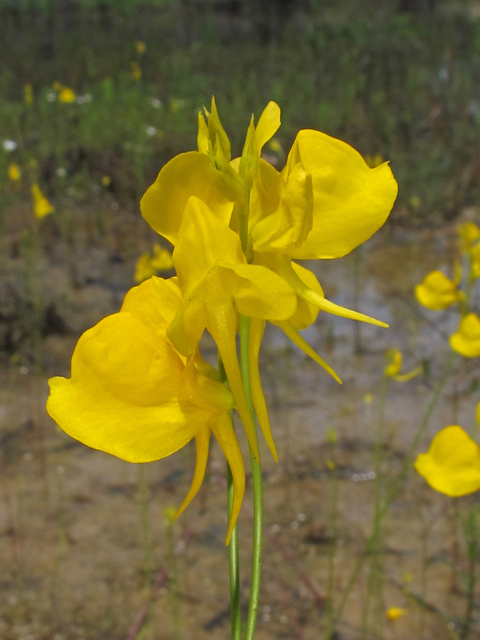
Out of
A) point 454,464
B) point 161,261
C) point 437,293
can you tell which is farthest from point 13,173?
point 454,464

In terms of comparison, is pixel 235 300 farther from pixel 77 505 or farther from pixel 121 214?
pixel 121 214

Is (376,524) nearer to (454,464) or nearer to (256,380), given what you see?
(454,464)

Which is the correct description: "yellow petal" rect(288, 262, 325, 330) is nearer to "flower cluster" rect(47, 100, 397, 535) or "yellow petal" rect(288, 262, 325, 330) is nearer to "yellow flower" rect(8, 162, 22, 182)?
"flower cluster" rect(47, 100, 397, 535)

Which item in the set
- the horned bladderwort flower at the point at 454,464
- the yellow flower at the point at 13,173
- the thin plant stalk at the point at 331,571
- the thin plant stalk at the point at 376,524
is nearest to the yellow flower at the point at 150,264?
the thin plant stalk at the point at 331,571

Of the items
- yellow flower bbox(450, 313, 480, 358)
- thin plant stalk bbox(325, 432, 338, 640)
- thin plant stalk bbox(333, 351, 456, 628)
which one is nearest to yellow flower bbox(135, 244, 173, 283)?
thin plant stalk bbox(325, 432, 338, 640)

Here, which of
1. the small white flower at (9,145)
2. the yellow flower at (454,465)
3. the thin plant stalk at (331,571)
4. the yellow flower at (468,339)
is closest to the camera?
the yellow flower at (454,465)

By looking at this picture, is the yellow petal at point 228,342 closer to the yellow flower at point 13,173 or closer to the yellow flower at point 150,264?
the yellow flower at point 150,264
